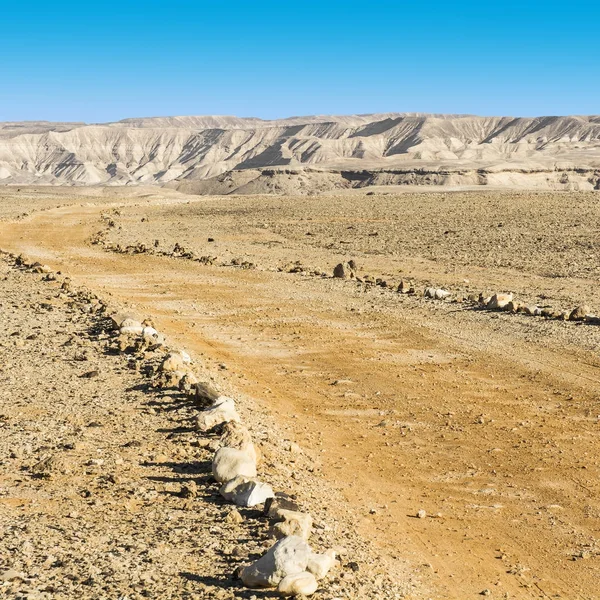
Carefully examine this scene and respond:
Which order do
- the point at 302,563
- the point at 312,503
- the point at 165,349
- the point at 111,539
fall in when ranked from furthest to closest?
the point at 165,349 → the point at 312,503 → the point at 111,539 → the point at 302,563

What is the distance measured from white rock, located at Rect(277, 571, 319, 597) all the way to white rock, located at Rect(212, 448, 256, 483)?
2.04 m

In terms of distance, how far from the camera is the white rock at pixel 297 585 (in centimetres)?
554

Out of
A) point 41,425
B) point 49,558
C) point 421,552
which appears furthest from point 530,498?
point 41,425

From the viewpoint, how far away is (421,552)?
6.80m

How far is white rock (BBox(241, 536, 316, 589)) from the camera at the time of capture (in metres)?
5.60

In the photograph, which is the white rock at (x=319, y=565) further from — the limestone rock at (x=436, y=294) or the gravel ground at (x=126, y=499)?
the limestone rock at (x=436, y=294)

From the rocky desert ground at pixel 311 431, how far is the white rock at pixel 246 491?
8 cm

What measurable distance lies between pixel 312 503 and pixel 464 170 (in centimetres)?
10342

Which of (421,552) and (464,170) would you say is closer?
(421,552)

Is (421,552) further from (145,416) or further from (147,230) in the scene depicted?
(147,230)

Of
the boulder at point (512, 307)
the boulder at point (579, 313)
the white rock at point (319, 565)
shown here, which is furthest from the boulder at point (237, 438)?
the boulder at point (512, 307)

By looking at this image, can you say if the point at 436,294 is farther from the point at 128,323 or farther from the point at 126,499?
the point at 126,499

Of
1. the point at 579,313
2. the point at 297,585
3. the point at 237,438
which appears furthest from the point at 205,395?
the point at 579,313

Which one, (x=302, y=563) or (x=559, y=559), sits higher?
(x=302, y=563)
